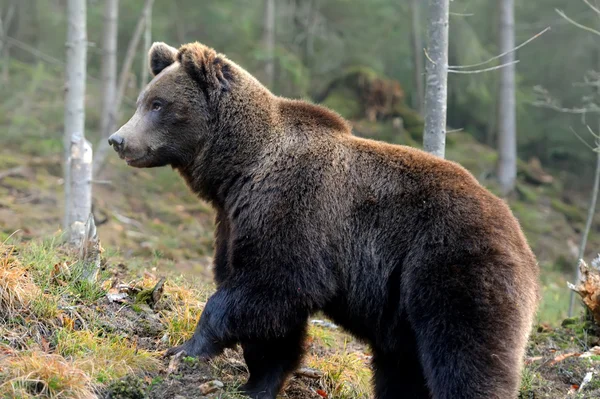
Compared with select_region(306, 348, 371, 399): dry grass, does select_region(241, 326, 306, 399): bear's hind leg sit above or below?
above

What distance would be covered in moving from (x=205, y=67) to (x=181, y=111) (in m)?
0.43

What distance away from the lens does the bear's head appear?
5766mm

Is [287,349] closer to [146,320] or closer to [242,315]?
[242,315]

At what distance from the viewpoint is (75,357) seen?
5.01 meters

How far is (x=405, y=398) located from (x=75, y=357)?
106 inches

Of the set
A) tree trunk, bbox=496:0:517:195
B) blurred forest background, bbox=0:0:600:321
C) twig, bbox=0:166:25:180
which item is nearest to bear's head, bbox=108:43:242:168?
blurred forest background, bbox=0:0:600:321

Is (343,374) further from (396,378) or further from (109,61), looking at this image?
(109,61)

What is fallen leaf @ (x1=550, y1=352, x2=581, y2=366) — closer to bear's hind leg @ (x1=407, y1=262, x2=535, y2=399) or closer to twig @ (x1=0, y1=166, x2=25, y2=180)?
bear's hind leg @ (x1=407, y1=262, x2=535, y2=399)

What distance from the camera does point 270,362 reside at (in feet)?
18.5

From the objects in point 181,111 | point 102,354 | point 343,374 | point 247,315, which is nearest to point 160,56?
point 181,111

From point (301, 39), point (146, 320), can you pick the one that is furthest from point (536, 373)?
point (301, 39)

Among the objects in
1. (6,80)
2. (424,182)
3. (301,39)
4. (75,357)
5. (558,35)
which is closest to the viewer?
(75,357)

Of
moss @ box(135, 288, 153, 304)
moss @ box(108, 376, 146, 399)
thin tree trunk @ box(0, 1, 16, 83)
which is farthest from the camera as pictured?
thin tree trunk @ box(0, 1, 16, 83)

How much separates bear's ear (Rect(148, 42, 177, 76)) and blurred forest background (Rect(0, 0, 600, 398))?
2.01 metres
